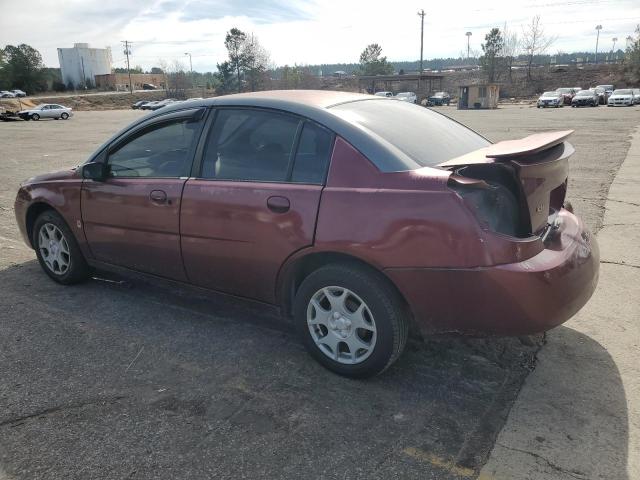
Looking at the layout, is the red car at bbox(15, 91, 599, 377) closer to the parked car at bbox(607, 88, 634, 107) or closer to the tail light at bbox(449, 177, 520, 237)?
the tail light at bbox(449, 177, 520, 237)

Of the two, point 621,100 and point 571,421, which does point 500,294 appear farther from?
point 621,100

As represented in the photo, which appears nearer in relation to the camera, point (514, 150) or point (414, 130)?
point (514, 150)

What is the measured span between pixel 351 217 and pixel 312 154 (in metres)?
0.51

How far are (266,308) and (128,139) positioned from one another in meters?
1.80

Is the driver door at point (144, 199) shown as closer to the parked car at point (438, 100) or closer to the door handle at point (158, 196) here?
the door handle at point (158, 196)

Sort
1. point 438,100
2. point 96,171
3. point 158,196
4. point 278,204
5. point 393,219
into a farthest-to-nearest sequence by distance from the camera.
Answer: point 438,100, point 96,171, point 158,196, point 278,204, point 393,219

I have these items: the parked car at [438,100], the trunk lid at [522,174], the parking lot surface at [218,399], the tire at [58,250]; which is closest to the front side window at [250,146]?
the parking lot surface at [218,399]

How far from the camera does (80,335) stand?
12.1 feet

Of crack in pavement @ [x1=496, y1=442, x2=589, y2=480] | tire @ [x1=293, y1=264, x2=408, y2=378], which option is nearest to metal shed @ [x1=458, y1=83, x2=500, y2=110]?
tire @ [x1=293, y1=264, x2=408, y2=378]

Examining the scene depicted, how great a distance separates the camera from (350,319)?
9.66 ft

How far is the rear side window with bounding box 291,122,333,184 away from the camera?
3.00m

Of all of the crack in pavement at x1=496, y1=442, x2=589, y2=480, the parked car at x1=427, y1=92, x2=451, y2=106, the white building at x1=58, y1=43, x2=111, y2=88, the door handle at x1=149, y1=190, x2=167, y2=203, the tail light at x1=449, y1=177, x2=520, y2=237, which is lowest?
the crack in pavement at x1=496, y1=442, x2=589, y2=480

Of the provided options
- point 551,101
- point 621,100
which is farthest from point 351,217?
point 621,100

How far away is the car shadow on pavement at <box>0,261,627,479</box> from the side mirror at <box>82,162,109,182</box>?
3.52 feet
